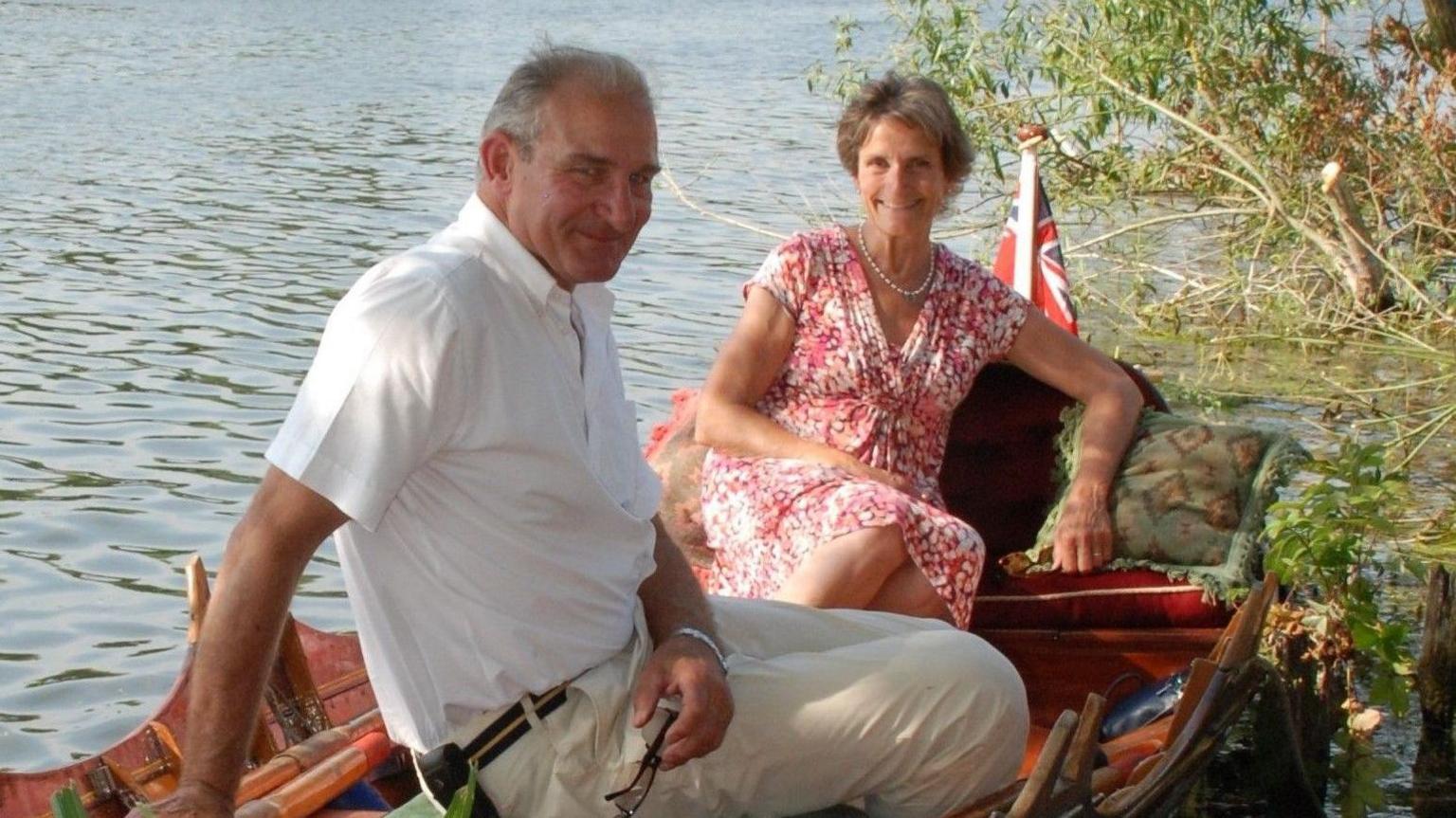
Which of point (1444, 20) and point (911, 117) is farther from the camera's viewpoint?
point (1444, 20)

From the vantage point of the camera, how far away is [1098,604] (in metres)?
4.62

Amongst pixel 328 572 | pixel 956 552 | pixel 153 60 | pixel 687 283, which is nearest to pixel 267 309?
pixel 687 283

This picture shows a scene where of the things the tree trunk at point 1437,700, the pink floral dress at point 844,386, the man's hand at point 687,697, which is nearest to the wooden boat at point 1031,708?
the pink floral dress at point 844,386

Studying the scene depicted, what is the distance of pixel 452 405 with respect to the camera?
2.66m

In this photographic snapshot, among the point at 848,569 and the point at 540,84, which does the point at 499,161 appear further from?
the point at 848,569

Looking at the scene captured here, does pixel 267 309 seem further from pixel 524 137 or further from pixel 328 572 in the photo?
pixel 524 137

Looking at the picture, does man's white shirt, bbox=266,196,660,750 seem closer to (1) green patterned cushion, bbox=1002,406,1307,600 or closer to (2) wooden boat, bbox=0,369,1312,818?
(2) wooden boat, bbox=0,369,1312,818

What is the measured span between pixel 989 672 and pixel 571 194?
0.92m

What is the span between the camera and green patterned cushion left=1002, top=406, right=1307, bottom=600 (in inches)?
180

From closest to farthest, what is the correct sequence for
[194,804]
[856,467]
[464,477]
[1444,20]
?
[194,804], [464,477], [856,467], [1444,20]

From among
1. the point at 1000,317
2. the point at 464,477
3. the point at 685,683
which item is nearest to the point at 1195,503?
the point at 1000,317

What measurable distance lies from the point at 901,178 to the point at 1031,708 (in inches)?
48.4

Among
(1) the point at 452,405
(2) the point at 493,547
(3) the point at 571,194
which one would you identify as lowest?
(2) the point at 493,547

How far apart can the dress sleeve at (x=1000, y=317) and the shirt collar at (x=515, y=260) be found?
6.46ft
